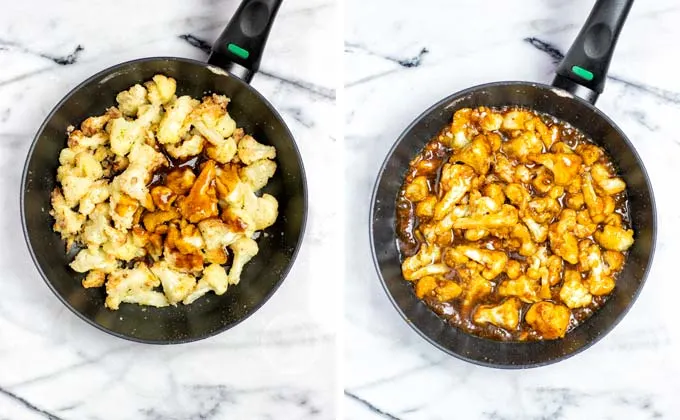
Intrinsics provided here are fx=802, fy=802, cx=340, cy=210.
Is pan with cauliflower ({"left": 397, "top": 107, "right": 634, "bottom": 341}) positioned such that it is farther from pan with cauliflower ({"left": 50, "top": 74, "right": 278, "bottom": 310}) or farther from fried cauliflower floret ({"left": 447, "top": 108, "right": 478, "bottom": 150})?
pan with cauliflower ({"left": 50, "top": 74, "right": 278, "bottom": 310})

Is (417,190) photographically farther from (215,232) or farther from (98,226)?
(98,226)

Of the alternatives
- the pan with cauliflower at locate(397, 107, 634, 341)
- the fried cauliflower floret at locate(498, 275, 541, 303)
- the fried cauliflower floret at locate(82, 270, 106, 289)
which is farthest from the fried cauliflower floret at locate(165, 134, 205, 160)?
the fried cauliflower floret at locate(498, 275, 541, 303)

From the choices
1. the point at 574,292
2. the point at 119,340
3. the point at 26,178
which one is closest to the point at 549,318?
the point at 574,292

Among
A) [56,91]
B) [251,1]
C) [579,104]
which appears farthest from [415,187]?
[56,91]

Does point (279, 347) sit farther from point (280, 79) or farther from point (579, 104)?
point (579, 104)

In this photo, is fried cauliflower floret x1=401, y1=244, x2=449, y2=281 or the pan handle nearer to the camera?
A: the pan handle

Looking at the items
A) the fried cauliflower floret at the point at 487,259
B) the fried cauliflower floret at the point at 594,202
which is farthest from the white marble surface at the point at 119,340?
the fried cauliflower floret at the point at 594,202

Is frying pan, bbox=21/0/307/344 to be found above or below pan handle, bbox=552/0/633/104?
below
